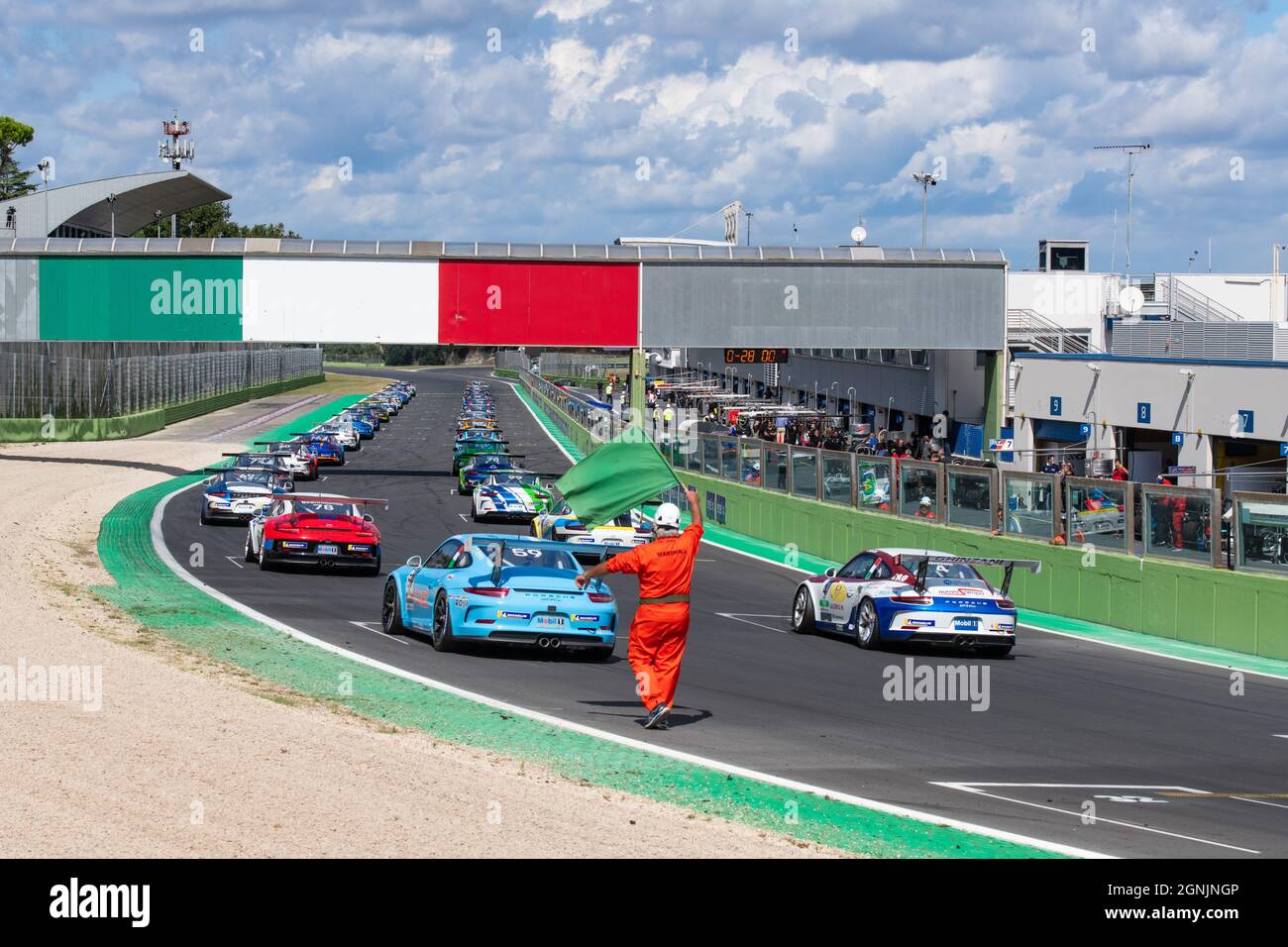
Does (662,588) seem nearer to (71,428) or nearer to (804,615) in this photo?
(804,615)

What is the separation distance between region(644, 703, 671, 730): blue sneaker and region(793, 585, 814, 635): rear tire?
26.0 ft

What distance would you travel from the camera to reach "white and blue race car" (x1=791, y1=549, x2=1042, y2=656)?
1878 centimetres

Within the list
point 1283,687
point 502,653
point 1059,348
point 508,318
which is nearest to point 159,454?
point 508,318

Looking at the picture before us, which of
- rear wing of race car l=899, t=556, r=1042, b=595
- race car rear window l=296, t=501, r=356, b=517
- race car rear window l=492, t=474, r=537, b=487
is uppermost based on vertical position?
rear wing of race car l=899, t=556, r=1042, b=595

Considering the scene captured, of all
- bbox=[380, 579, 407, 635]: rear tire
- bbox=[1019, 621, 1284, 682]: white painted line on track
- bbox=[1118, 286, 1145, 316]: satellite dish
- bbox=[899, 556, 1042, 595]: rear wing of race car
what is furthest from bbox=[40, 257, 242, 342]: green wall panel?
bbox=[899, 556, 1042, 595]: rear wing of race car

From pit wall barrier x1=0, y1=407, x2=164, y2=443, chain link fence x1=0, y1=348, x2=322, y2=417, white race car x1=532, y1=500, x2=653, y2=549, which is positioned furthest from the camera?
chain link fence x1=0, y1=348, x2=322, y2=417

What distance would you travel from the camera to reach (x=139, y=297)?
48.1 meters

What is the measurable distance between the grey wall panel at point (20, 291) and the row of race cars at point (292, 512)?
22.9ft

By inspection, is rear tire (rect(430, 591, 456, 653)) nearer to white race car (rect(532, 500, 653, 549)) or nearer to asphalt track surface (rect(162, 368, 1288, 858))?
asphalt track surface (rect(162, 368, 1288, 858))

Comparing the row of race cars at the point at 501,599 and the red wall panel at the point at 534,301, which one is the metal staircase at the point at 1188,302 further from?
the row of race cars at the point at 501,599
